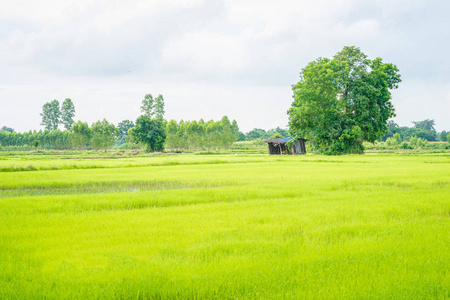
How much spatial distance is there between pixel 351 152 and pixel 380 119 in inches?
272

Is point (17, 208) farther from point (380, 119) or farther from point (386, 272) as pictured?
point (380, 119)

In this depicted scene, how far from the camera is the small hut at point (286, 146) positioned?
56.2m

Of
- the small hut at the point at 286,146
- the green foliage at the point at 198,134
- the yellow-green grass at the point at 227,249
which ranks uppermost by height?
the green foliage at the point at 198,134

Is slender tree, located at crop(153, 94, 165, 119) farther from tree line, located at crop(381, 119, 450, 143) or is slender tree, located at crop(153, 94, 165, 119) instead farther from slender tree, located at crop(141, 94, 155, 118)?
tree line, located at crop(381, 119, 450, 143)

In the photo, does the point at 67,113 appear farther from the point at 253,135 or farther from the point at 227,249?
the point at 227,249

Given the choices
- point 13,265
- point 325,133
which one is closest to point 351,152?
point 325,133

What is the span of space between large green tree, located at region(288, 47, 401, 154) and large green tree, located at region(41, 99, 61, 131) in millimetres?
97951

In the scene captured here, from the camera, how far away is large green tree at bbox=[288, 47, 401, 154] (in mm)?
48844

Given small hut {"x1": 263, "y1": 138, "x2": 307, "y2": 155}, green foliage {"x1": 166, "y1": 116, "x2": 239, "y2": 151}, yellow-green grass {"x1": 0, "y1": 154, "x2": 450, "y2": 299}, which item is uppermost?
green foliage {"x1": 166, "y1": 116, "x2": 239, "y2": 151}

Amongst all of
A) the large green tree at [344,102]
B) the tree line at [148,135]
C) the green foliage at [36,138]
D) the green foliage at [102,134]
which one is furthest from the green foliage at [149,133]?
the large green tree at [344,102]

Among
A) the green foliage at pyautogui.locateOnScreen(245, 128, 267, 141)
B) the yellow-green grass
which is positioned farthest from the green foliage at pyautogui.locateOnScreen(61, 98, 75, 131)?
the yellow-green grass

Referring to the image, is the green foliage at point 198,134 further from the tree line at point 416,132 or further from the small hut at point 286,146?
the tree line at point 416,132

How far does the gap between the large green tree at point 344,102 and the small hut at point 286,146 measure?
390cm

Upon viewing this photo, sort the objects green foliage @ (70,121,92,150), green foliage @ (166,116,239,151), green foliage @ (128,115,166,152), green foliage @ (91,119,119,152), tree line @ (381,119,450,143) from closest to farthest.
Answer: green foliage @ (128,115,166,152) < green foliage @ (91,119,119,152) < green foliage @ (70,121,92,150) < green foliage @ (166,116,239,151) < tree line @ (381,119,450,143)
